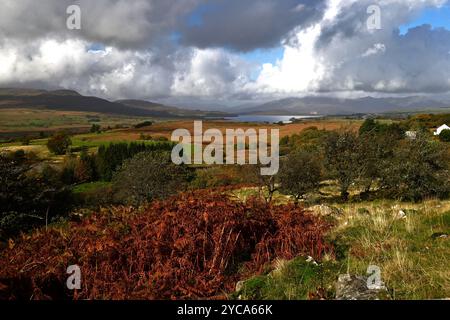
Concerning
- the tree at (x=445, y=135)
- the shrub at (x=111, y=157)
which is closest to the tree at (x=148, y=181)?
the shrub at (x=111, y=157)

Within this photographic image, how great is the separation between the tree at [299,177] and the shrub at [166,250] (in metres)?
28.6

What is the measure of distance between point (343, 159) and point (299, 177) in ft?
14.4

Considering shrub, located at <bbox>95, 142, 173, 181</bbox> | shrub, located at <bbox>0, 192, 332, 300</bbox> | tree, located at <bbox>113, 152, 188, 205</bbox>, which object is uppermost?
shrub, located at <bbox>0, 192, 332, 300</bbox>

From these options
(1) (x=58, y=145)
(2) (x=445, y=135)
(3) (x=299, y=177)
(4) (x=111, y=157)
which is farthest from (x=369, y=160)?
(1) (x=58, y=145)

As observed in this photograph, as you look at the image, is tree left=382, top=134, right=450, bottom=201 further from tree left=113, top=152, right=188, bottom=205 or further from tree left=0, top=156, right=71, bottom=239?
tree left=0, top=156, right=71, bottom=239

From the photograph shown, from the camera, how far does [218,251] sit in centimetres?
665

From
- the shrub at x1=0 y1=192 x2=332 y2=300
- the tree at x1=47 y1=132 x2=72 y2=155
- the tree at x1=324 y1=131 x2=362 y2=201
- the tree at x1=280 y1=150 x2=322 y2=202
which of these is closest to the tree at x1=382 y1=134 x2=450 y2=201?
the tree at x1=324 y1=131 x2=362 y2=201

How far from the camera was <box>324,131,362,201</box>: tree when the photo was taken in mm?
35562

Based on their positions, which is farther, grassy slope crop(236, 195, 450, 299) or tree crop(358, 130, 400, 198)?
tree crop(358, 130, 400, 198)

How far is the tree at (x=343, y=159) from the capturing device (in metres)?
35.6

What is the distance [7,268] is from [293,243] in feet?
16.2

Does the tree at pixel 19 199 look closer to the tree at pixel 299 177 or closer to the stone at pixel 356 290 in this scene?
the stone at pixel 356 290

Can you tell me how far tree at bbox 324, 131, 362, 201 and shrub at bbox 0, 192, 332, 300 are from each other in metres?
28.3

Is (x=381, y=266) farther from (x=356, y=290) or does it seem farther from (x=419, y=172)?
(x=419, y=172)
